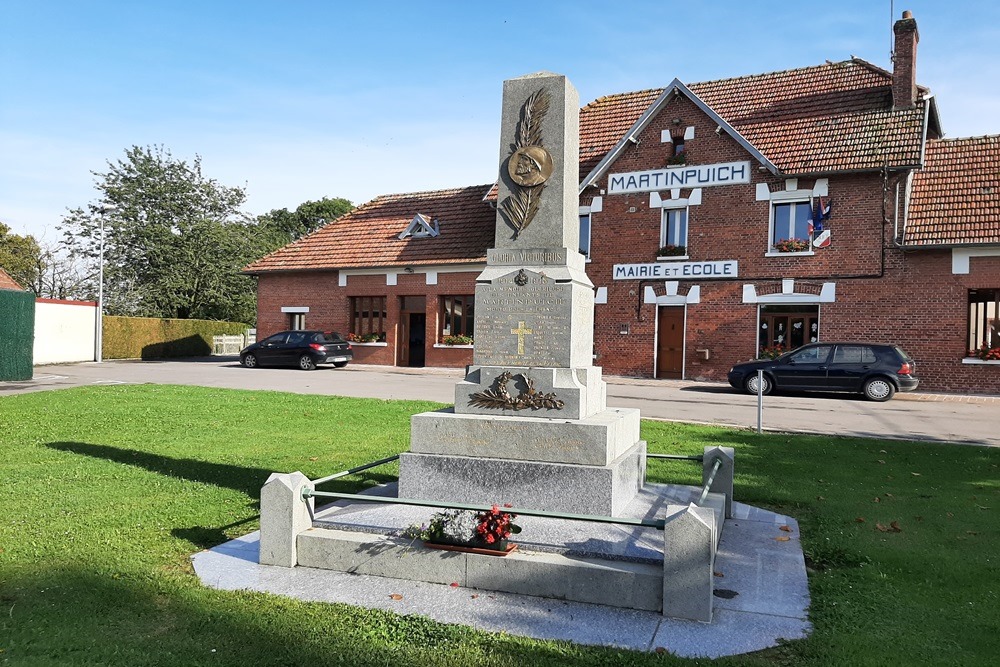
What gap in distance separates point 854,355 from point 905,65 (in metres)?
8.98

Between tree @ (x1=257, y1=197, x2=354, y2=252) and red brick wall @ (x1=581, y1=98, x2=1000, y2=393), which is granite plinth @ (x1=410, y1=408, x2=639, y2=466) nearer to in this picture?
red brick wall @ (x1=581, y1=98, x2=1000, y2=393)

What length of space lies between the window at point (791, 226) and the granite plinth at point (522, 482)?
17490mm

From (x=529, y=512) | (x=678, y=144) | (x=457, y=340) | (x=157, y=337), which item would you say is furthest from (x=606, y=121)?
(x=529, y=512)

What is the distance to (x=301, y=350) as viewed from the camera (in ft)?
86.6

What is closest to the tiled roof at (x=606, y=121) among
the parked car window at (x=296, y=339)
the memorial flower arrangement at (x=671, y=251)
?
the memorial flower arrangement at (x=671, y=251)

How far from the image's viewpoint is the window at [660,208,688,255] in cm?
2355

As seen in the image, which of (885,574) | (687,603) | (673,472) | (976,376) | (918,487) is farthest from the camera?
(976,376)

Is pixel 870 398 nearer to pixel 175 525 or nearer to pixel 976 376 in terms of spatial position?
pixel 976 376

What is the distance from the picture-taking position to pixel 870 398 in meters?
18.5

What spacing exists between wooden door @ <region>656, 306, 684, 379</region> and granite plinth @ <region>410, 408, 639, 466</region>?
58.0 ft

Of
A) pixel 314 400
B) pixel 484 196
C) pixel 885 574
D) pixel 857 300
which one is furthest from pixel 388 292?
pixel 885 574

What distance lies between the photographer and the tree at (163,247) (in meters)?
40.9

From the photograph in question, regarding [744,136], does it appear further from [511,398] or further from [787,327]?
[511,398]

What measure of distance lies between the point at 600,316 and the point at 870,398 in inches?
345
